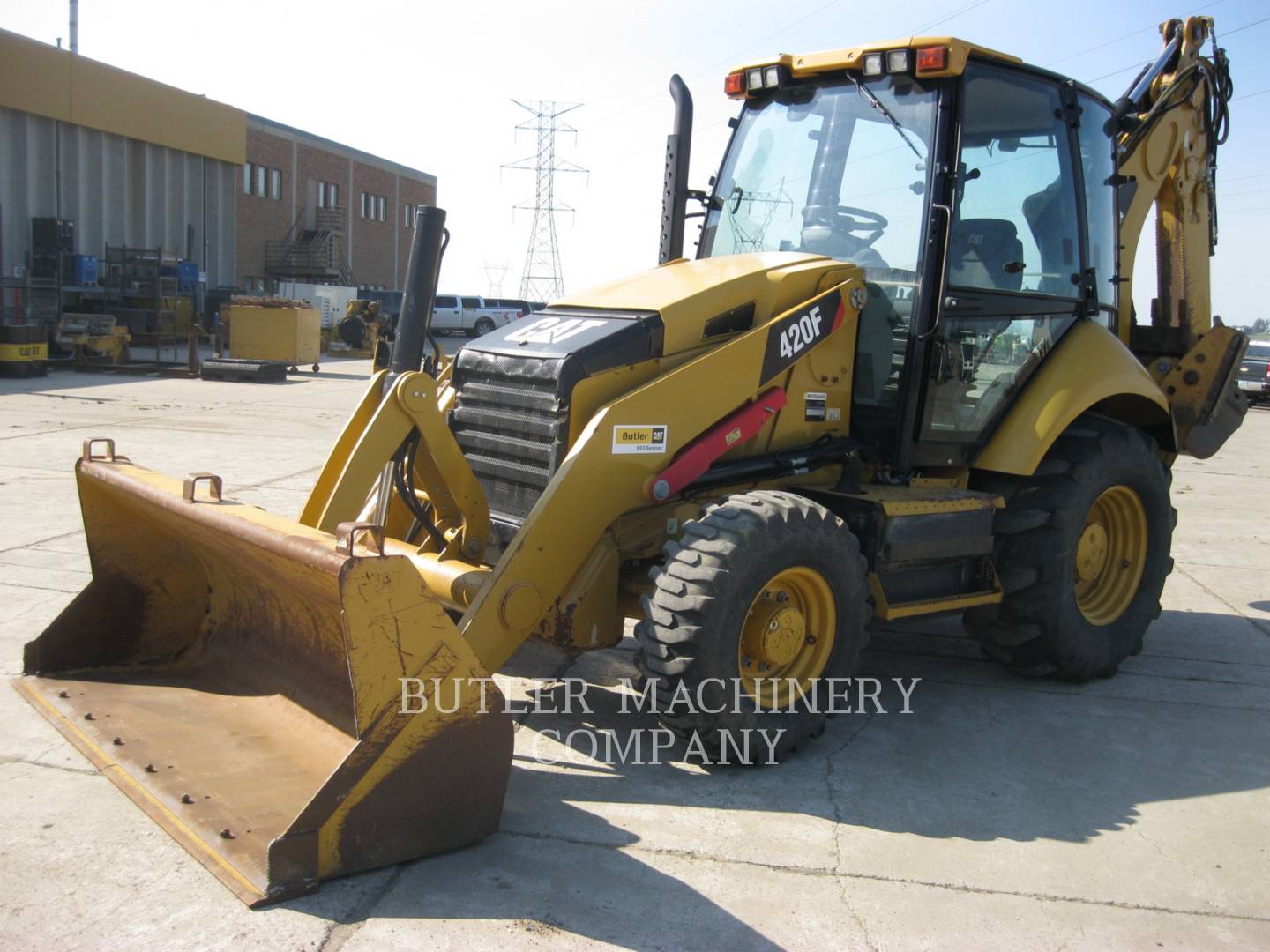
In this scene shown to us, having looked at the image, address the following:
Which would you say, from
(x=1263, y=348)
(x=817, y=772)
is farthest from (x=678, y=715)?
(x=1263, y=348)

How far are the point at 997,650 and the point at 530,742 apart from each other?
8.45 ft

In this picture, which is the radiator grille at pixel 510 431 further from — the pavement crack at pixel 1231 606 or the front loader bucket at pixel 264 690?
the pavement crack at pixel 1231 606

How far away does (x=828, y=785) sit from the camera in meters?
4.47

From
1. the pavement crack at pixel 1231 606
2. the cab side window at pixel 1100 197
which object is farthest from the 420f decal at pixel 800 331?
the pavement crack at pixel 1231 606

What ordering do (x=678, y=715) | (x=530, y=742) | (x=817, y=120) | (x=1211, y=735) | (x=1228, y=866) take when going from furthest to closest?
(x=817, y=120) < (x=1211, y=735) < (x=530, y=742) < (x=678, y=715) < (x=1228, y=866)

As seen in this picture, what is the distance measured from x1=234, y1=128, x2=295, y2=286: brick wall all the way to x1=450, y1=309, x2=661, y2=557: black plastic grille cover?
124 feet

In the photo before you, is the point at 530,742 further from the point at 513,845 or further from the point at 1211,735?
the point at 1211,735

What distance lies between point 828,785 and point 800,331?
1932 mm

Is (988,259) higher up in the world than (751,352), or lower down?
higher up

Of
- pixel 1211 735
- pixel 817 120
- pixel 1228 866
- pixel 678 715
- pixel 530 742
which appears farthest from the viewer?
pixel 817 120

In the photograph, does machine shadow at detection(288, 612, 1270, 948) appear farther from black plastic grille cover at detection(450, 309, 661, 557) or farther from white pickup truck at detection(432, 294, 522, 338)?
white pickup truck at detection(432, 294, 522, 338)

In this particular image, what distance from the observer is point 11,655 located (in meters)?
5.45

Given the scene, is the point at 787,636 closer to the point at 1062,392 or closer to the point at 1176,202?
the point at 1062,392

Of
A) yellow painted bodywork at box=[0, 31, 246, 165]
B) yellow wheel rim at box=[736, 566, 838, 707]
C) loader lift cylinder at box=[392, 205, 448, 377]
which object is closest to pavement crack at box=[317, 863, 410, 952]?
yellow wheel rim at box=[736, 566, 838, 707]
